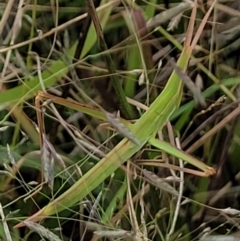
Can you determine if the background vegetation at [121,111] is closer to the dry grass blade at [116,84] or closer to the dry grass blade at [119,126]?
the dry grass blade at [116,84]

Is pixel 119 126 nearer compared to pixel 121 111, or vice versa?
pixel 119 126

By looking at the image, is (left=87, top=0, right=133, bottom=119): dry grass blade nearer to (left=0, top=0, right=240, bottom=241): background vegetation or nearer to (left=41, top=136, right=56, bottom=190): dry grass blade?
(left=0, top=0, right=240, bottom=241): background vegetation

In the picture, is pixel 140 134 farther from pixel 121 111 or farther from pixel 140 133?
pixel 121 111

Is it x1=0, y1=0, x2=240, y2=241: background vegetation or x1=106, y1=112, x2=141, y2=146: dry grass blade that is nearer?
x1=106, y1=112, x2=141, y2=146: dry grass blade

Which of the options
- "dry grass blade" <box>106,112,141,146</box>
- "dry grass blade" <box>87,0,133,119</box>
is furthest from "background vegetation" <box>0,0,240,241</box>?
"dry grass blade" <box>106,112,141,146</box>

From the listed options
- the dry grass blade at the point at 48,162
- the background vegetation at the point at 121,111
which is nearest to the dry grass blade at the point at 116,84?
the background vegetation at the point at 121,111

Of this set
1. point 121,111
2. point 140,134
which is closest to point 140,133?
point 140,134

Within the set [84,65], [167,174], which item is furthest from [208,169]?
[84,65]

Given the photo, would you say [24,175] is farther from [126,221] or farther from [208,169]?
[208,169]
